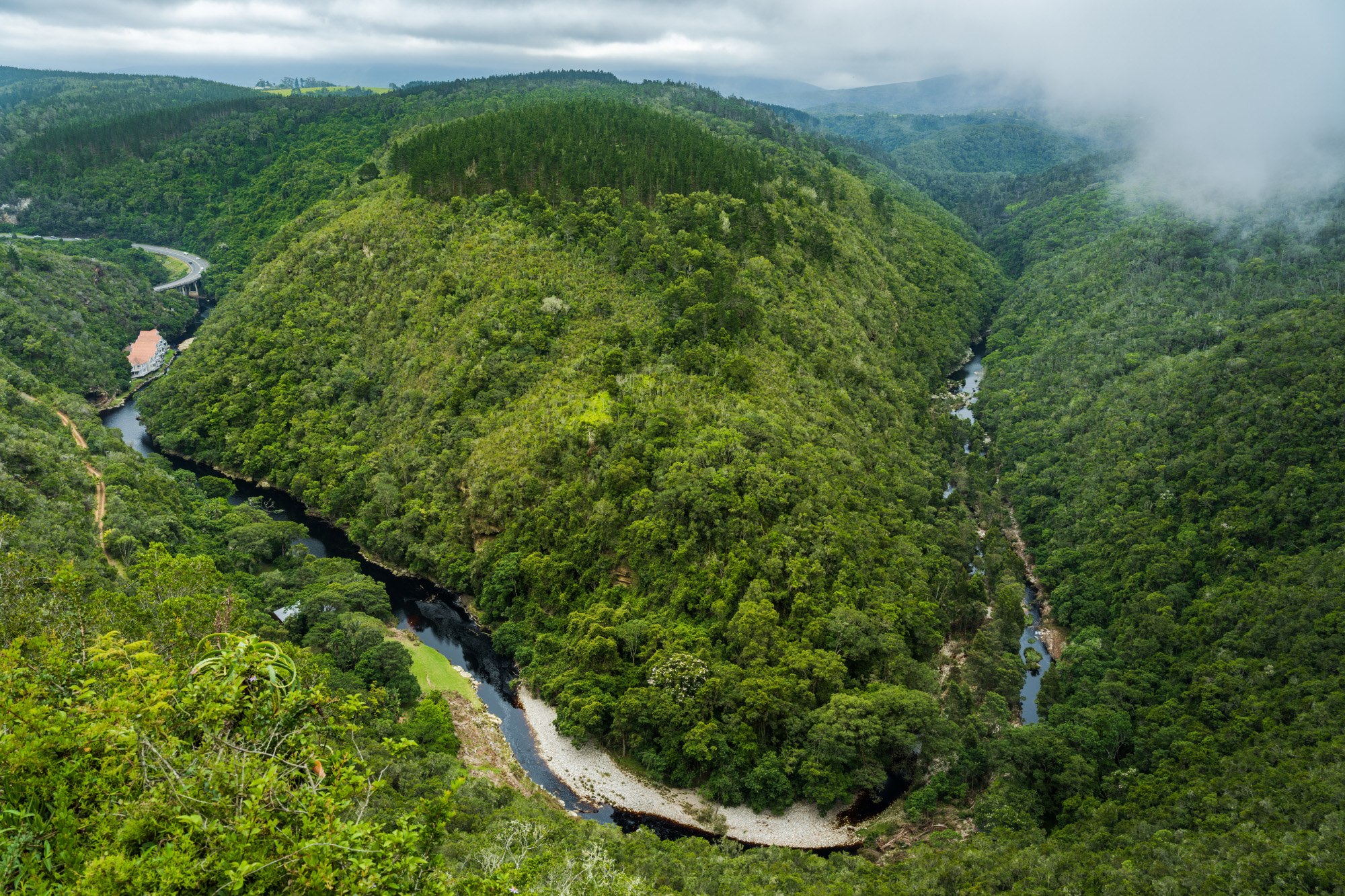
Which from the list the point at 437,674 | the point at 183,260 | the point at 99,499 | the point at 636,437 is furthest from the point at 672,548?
the point at 183,260

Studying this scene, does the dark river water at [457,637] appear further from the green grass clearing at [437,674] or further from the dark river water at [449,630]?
the green grass clearing at [437,674]

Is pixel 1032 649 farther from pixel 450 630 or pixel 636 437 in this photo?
pixel 450 630

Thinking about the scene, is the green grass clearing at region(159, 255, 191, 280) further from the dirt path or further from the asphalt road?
the dirt path

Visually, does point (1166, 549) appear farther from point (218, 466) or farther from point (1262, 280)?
point (218, 466)

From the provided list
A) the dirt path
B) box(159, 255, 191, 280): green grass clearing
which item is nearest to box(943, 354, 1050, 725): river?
the dirt path

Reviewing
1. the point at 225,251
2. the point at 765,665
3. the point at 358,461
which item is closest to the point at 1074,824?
the point at 765,665

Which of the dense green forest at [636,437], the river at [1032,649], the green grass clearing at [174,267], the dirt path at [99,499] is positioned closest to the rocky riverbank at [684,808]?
the dense green forest at [636,437]

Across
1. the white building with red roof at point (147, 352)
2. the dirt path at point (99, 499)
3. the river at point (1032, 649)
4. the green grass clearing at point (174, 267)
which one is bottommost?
the river at point (1032, 649)
